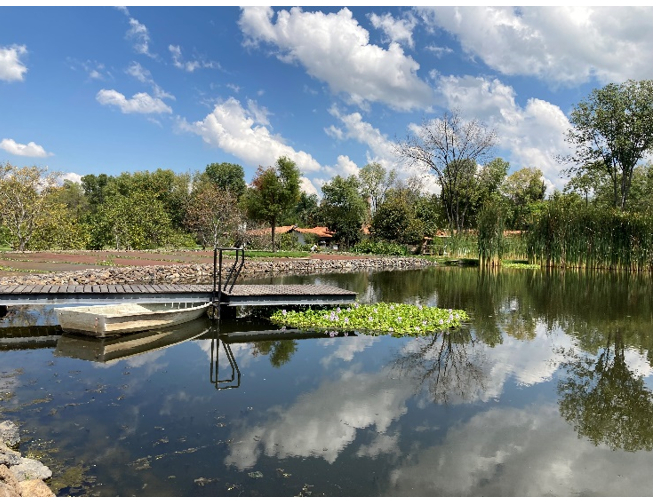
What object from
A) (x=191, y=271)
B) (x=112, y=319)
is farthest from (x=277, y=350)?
(x=191, y=271)

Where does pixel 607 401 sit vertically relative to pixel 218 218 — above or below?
below

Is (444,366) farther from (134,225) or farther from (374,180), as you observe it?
(374,180)

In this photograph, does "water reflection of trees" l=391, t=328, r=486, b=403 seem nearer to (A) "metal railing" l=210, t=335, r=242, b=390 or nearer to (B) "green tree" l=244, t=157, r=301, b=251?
(A) "metal railing" l=210, t=335, r=242, b=390

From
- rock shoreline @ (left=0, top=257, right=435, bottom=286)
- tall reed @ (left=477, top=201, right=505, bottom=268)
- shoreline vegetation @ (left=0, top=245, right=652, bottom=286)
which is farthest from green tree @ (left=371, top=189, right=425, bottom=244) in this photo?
tall reed @ (left=477, top=201, right=505, bottom=268)

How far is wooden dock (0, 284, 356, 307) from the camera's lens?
11.4 m

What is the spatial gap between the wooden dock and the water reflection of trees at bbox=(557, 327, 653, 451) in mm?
5861

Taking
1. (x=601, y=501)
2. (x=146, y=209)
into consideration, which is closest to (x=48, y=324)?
(x=601, y=501)

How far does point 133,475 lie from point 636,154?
146 feet

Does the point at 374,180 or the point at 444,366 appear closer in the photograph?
the point at 444,366

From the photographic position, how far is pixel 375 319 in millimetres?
11844

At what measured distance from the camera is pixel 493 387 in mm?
7676

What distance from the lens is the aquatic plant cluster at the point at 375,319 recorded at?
1152cm

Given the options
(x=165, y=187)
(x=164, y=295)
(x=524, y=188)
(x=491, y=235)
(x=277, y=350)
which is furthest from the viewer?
(x=524, y=188)

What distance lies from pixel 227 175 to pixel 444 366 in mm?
61701
